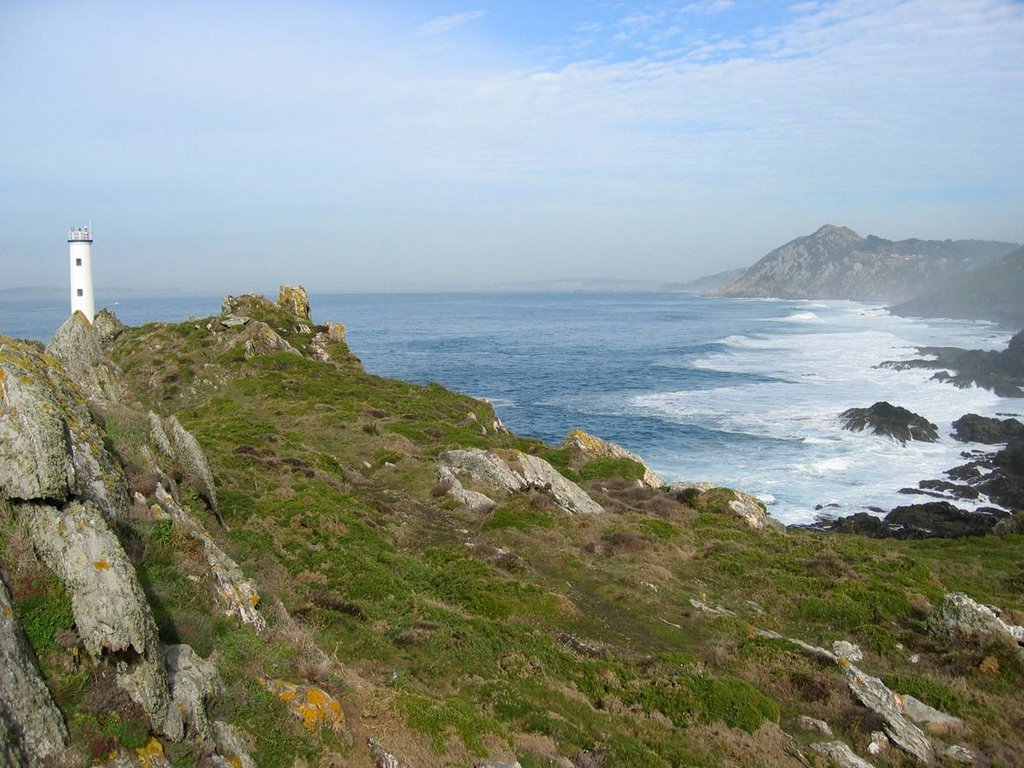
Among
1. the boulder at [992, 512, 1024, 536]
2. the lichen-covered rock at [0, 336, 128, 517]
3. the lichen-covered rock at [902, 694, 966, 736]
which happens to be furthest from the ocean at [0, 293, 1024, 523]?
the lichen-covered rock at [0, 336, 128, 517]

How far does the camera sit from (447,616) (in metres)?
15.4

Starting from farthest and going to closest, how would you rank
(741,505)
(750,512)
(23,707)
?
1. (741,505)
2. (750,512)
3. (23,707)

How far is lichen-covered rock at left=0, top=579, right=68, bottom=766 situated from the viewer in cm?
580

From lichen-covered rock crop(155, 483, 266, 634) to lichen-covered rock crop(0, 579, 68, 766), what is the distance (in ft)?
13.3

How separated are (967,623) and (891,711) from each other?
22.7ft

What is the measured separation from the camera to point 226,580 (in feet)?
36.1

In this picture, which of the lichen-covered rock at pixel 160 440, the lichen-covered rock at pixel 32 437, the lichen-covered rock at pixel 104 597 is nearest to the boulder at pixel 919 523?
the lichen-covered rock at pixel 160 440

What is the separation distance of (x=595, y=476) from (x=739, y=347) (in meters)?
95.3

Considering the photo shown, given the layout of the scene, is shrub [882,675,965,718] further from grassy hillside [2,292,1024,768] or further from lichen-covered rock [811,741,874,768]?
lichen-covered rock [811,741,874,768]

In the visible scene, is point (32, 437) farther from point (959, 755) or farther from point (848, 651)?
point (848, 651)

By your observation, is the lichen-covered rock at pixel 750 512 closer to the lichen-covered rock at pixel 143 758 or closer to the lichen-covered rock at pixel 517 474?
the lichen-covered rock at pixel 517 474

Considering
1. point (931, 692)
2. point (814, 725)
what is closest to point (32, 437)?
point (814, 725)

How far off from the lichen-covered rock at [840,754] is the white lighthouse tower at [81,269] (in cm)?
5332

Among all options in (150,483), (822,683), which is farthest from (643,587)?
(150,483)
